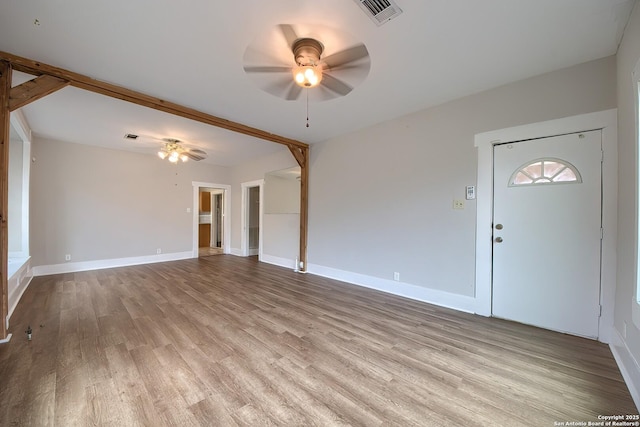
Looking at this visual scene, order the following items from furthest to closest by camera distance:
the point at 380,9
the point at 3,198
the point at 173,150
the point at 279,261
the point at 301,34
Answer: the point at 279,261, the point at 173,150, the point at 3,198, the point at 301,34, the point at 380,9

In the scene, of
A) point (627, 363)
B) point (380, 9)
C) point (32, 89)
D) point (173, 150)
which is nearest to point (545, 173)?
A: point (627, 363)

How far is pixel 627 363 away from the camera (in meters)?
1.77

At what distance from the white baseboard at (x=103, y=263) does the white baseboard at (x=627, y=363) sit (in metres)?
7.54

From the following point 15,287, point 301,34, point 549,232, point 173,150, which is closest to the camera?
point 301,34

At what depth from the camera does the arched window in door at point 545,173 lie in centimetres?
248

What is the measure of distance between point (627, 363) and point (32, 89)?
18.4ft

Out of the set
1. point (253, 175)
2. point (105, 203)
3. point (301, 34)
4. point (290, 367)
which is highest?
point (301, 34)

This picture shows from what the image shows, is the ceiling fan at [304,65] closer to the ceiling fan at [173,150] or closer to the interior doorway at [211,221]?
the ceiling fan at [173,150]

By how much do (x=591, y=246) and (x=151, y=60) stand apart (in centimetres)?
467

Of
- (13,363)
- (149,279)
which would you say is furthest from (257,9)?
(149,279)

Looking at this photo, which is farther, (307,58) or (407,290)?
(407,290)

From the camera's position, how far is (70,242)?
5020mm

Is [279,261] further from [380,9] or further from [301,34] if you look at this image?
[380,9]

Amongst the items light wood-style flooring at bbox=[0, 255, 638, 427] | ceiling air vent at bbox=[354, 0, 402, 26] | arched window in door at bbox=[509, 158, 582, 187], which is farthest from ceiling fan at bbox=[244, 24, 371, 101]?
light wood-style flooring at bbox=[0, 255, 638, 427]
